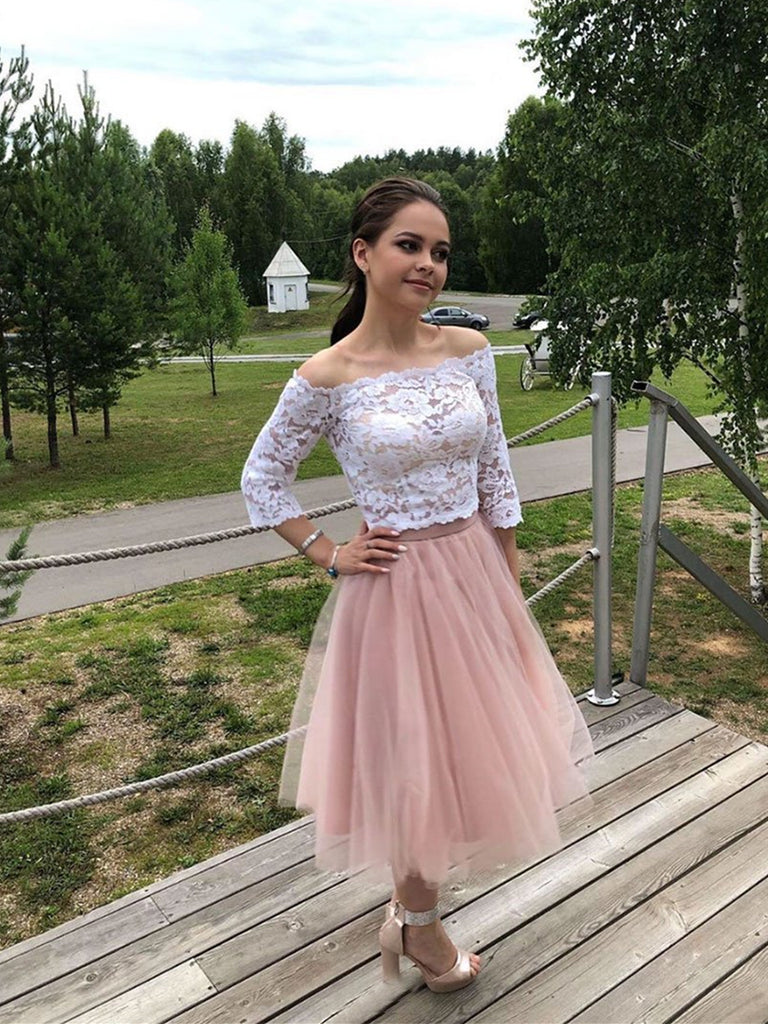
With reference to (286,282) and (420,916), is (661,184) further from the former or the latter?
(286,282)

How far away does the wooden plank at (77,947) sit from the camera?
6.73 feet

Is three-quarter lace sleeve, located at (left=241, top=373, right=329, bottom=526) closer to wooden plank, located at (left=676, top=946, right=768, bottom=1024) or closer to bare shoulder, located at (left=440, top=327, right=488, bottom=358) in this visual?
bare shoulder, located at (left=440, top=327, right=488, bottom=358)

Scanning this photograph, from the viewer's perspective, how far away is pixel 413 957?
6.46 feet

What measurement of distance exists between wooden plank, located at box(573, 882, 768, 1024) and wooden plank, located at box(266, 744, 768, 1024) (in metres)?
0.17

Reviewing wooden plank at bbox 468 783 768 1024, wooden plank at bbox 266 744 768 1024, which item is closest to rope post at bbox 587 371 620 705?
wooden plank at bbox 266 744 768 1024

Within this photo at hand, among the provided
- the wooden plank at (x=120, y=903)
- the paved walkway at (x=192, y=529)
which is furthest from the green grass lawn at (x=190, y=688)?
the wooden plank at (x=120, y=903)

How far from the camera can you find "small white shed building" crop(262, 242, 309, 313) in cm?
4097

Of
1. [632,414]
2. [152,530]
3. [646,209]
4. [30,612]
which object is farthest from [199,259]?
[646,209]

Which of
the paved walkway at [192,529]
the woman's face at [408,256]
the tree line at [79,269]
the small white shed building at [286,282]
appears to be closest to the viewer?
the woman's face at [408,256]

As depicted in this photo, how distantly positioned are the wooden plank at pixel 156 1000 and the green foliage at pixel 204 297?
1709cm

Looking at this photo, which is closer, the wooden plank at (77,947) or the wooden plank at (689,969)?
the wooden plank at (689,969)

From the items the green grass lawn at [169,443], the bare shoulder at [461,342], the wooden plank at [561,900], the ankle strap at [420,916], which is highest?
the bare shoulder at [461,342]

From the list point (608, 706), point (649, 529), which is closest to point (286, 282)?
point (649, 529)

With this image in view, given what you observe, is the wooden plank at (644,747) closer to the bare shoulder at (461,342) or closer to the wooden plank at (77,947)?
the wooden plank at (77,947)
